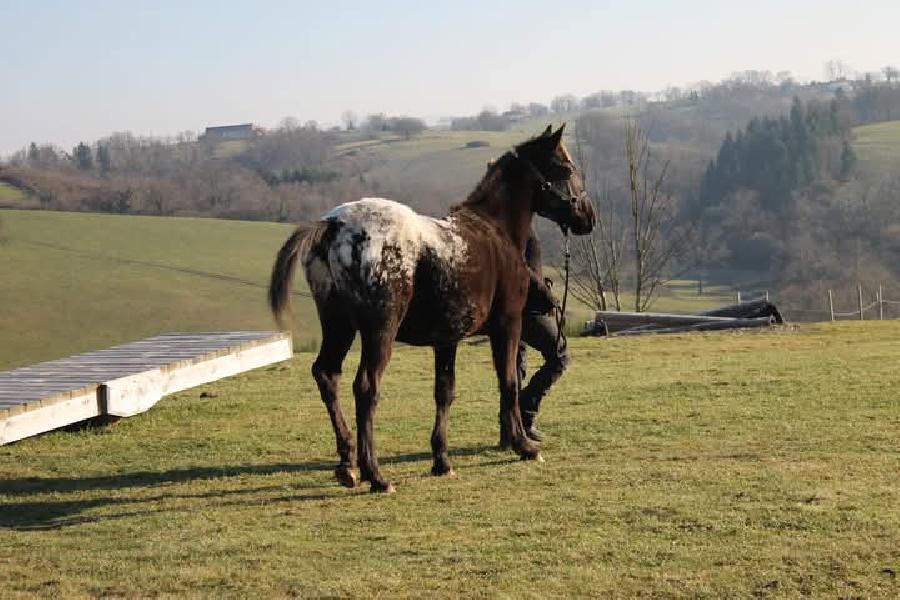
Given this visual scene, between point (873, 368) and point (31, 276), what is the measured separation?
5026 cm

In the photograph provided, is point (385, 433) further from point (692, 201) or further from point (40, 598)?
point (692, 201)

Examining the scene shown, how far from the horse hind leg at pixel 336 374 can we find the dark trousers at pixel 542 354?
6.81 feet

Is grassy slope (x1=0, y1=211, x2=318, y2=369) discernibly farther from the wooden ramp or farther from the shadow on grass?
the shadow on grass

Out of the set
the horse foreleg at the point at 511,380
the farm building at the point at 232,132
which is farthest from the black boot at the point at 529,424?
the farm building at the point at 232,132

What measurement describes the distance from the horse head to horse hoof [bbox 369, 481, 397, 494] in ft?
9.15

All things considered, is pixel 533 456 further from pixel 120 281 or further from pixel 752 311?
pixel 120 281

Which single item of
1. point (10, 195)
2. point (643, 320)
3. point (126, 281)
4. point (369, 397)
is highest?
point (10, 195)

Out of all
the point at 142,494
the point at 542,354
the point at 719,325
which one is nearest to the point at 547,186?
the point at 542,354

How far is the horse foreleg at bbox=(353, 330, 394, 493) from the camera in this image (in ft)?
29.1

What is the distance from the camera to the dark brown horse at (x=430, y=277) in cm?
876

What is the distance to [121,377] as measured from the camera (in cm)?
1241

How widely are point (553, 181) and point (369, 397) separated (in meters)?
2.68

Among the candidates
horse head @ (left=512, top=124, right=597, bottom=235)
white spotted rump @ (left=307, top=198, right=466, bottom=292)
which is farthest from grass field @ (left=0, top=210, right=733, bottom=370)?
white spotted rump @ (left=307, top=198, right=466, bottom=292)

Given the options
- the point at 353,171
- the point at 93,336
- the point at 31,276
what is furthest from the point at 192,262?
the point at 353,171
